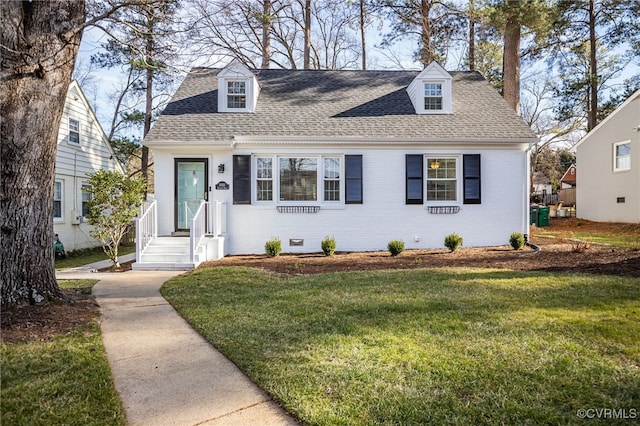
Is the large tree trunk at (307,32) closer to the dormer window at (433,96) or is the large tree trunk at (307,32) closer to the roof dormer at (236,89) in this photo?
the roof dormer at (236,89)

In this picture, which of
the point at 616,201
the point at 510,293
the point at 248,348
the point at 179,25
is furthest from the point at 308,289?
the point at 616,201

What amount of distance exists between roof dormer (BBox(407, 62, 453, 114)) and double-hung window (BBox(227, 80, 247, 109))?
521 centimetres

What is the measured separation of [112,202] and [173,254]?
1.75 meters

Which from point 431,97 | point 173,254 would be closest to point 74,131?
point 173,254

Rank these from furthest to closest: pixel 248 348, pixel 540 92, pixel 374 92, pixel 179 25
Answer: pixel 540 92, pixel 374 92, pixel 179 25, pixel 248 348

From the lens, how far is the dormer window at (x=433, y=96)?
38.1 feet

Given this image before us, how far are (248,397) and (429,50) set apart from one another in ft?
60.1

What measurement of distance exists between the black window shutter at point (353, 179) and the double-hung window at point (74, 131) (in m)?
9.82

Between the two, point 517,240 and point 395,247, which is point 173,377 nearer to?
point 395,247

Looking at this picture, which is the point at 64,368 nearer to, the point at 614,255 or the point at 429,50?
the point at 614,255

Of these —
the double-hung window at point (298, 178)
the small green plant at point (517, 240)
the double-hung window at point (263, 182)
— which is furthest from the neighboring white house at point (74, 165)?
the small green plant at point (517, 240)

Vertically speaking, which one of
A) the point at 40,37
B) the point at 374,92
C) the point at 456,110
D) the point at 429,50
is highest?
the point at 429,50

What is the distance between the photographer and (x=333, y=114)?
11320mm

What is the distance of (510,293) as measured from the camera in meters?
5.14
